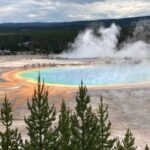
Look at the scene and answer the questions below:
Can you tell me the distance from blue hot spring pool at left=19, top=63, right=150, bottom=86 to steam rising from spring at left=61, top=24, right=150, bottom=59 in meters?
19.9

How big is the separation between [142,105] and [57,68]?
38.2 metres

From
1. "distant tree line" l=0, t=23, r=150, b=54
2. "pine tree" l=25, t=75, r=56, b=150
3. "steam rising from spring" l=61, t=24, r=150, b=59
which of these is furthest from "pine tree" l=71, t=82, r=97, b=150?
"distant tree line" l=0, t=23, r=150, b=54

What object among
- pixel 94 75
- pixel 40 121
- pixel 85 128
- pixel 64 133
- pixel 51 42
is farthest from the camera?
pixel 51 42

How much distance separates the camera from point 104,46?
365ft

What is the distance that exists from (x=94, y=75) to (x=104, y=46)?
135 feet

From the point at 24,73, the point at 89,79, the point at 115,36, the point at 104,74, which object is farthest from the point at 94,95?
the point at 115,36

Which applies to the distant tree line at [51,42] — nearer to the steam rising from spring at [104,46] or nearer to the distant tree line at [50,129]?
the steam rising from spring at [104,46]

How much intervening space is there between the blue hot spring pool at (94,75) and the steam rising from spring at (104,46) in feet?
65.4

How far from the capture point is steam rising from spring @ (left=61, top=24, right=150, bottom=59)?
105m

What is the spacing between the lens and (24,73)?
74.4 m

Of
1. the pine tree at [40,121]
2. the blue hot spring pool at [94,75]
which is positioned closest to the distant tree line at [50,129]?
the pine tree at [40,121]

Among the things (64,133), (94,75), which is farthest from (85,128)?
(94,75)

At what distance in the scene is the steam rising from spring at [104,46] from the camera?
105 metres

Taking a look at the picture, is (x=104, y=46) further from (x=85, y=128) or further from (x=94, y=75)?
(x=85, y=128)
